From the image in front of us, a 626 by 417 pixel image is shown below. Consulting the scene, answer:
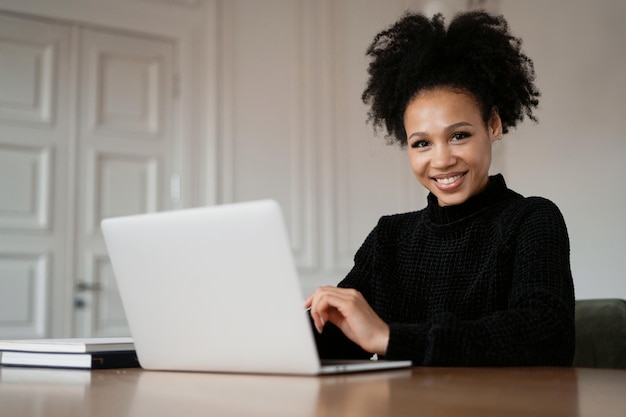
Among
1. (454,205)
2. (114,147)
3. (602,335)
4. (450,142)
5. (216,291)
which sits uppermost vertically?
(114,147)

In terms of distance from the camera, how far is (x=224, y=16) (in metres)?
4.05

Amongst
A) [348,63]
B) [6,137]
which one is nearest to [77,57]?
[6,137]

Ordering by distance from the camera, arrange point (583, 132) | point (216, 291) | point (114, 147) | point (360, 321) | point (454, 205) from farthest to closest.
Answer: point (583, 132), point (114, 147), point (454, 205), point (360, 321), point (216, 291)

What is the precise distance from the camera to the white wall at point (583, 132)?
3834 mm

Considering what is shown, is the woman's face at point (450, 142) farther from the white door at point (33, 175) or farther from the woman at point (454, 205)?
the white door at point (33, 175)

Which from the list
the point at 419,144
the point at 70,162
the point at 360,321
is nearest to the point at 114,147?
the point at 70,162

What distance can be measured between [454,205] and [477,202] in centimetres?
5

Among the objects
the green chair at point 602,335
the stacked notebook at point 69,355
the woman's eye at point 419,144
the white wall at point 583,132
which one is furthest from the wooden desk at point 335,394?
the white wall at point 583,132

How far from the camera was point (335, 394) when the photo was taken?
0.69 m

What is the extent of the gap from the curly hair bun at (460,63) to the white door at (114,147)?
2.31m

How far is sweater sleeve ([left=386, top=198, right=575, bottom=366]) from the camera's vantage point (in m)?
1.02

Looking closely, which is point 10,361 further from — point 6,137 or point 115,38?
point 115,38

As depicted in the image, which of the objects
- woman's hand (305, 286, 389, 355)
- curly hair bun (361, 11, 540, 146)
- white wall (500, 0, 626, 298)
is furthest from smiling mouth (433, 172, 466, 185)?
white wall (500, 0, 626, 298)

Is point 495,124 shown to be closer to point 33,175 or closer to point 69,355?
point 69,355
